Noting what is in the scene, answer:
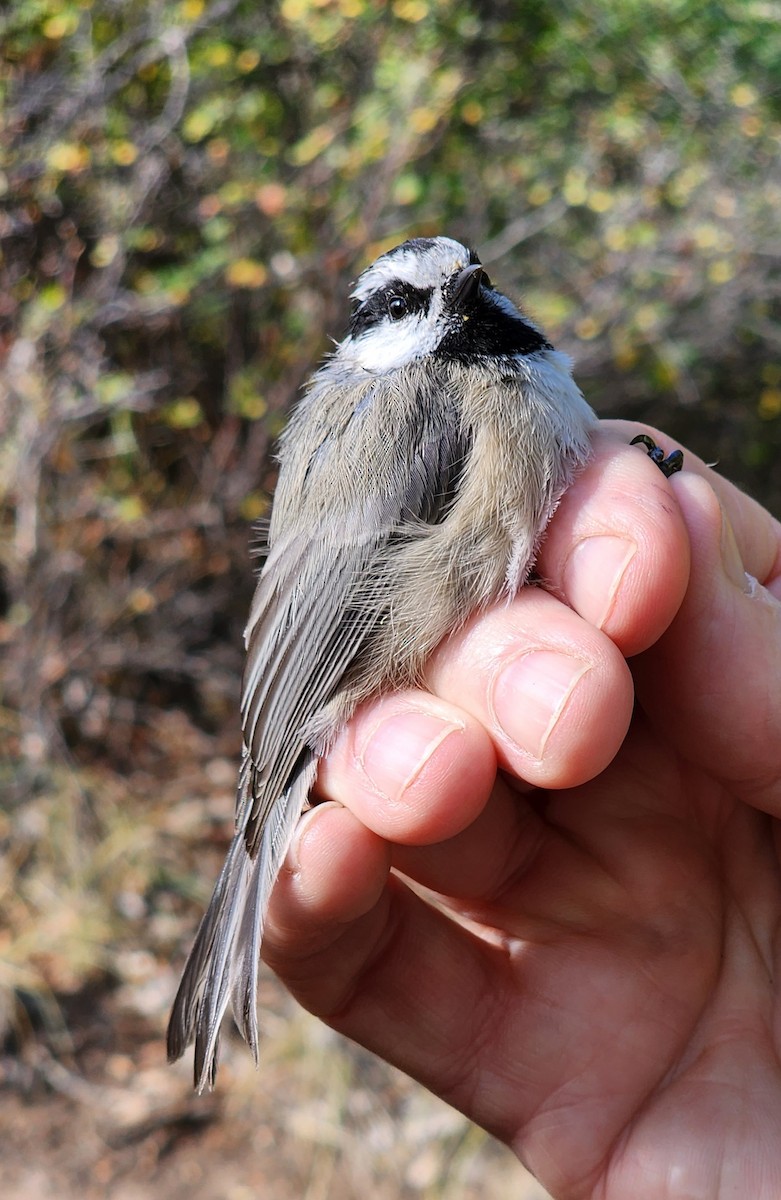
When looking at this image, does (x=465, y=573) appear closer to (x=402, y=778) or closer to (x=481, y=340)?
(x=402, y=778)

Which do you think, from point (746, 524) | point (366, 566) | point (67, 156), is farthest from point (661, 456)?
point (67, 156)

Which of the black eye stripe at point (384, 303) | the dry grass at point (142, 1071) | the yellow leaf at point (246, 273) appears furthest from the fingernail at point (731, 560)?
Answer: the yellow leaf at point (246, 273)

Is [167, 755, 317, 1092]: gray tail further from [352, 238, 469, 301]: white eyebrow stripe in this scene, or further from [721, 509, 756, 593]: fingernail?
[352, 238, 469, 301]: white eyebrow stripe

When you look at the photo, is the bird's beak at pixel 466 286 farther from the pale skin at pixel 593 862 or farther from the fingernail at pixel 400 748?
the fingernail at pixel 400 748

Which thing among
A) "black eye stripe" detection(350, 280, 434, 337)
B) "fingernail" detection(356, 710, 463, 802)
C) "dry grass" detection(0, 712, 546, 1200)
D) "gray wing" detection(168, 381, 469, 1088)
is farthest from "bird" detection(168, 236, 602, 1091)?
"dry grass" detection(0, 712, 546, 1200)

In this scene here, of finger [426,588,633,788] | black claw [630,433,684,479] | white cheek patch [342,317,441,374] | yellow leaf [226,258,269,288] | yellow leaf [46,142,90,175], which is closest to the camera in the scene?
finger [426,588,633,788]

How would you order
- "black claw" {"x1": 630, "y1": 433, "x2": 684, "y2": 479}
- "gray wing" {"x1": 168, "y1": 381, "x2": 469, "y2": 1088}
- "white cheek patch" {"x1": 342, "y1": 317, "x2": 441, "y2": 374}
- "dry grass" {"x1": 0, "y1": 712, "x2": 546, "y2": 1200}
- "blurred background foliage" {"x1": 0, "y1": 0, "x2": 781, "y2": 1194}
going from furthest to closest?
"blurred background foliage" {"x1": 0, "y1": 0, "x2": 781, "y2": 1194}
"dry grass" {"x1": 0, "y1": 712, "x2": 546, "y2": 1200}
"white cheek patch" {"x1": 342, "y1": 317, "x2": 441, "y2": 374}
"black claw" {"x1": 630, "y1": 433, "x2": 684, "y2": 479}
"gray wing" {"x1": 168, "y1": 381, "x2": 469, "y2": 1088}
